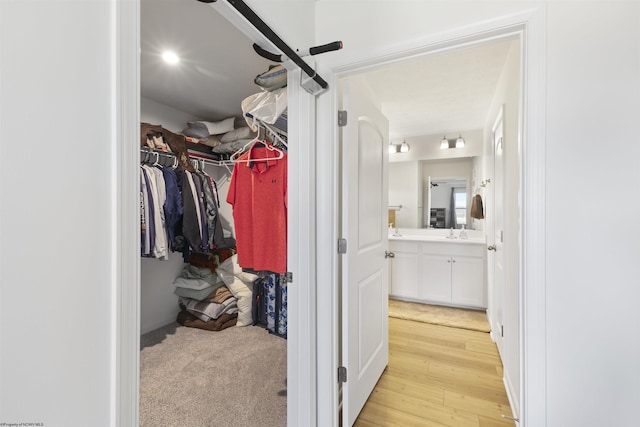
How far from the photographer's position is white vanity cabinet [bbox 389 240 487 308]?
3.45 meters

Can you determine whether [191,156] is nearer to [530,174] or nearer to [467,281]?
[530,174]

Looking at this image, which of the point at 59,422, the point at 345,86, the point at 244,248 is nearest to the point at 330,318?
the point at 244,248

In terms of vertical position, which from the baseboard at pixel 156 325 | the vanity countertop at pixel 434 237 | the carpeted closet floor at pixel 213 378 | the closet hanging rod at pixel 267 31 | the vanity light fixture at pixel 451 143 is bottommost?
the carpeted closet floor at pixel 213 378

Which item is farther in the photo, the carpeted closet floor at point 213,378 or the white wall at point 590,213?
the carpeted closet floor at point 213,378

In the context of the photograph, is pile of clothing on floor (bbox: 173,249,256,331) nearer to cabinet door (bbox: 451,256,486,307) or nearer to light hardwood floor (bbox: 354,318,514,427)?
light hardwood floor (bbox: 354,318,514,427)

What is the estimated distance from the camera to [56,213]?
52 centimetres

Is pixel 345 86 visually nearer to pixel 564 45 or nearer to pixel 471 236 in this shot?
pixel 564 45

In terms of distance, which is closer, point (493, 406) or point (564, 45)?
point (564, 45)

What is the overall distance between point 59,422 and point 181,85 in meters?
2.65

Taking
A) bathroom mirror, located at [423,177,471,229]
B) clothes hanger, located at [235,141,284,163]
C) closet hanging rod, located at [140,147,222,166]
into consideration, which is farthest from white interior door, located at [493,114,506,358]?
closet hanging rod, located at [140,147,222,166]

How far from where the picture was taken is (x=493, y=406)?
185cm

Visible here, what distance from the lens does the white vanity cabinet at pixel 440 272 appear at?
3.45 metres

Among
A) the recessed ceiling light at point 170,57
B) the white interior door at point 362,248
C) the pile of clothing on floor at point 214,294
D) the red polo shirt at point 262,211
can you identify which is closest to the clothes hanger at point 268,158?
the red polo shirt at point 262,211

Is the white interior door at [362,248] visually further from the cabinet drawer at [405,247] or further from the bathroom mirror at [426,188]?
the bathroom mirror at [426,188]
